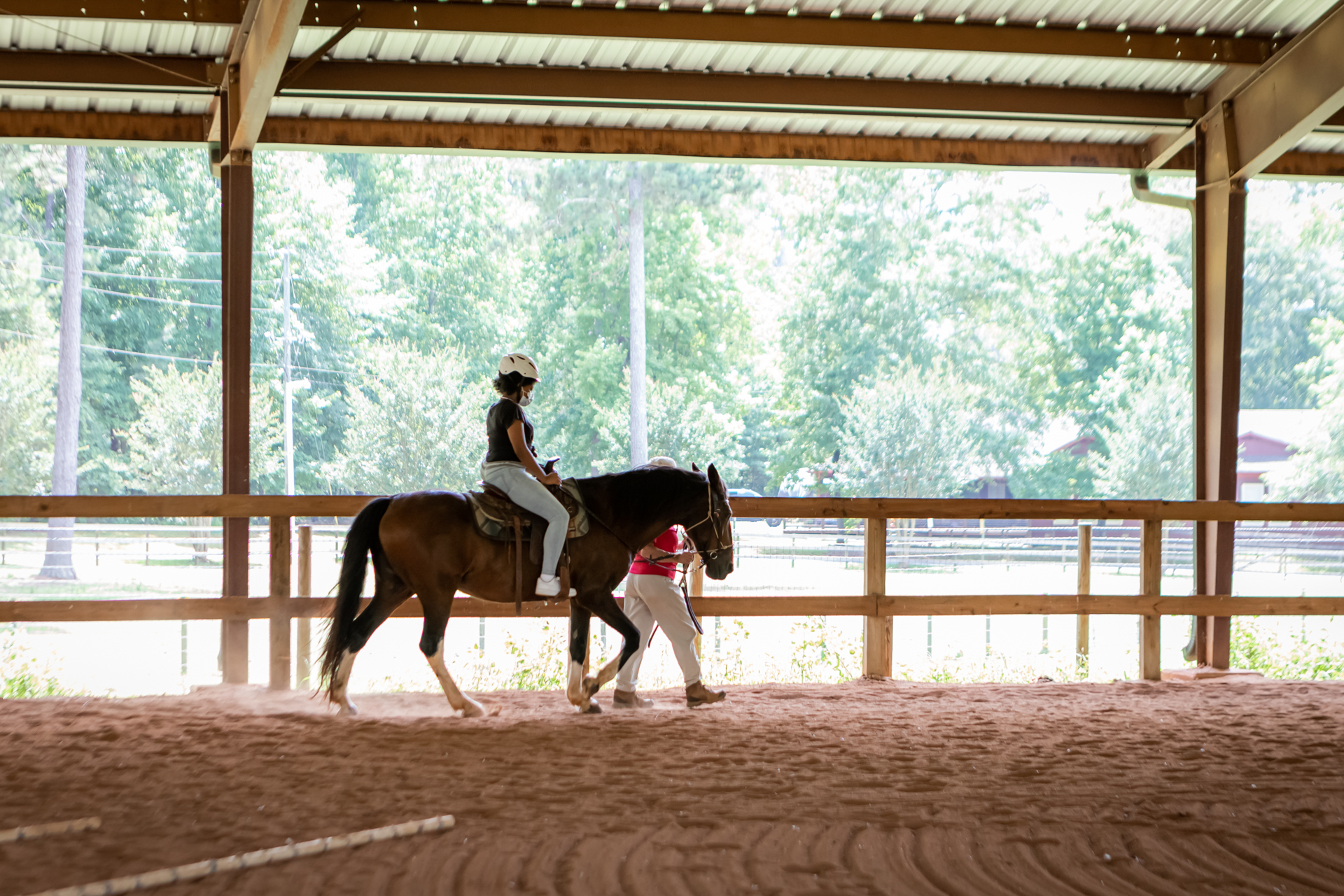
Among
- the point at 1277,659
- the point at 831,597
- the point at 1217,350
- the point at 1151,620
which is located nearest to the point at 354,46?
the point at 831,597

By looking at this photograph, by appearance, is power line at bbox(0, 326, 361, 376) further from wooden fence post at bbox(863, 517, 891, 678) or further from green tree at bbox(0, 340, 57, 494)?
wooden fence post at bbox(863, 517, 891, 678)

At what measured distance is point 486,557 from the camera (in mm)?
6176

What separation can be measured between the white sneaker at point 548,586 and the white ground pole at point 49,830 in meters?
2.67

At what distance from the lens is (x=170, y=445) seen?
2672cm

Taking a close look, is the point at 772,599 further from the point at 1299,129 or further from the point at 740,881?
the point at 1299,129

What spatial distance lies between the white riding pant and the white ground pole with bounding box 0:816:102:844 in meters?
2.78

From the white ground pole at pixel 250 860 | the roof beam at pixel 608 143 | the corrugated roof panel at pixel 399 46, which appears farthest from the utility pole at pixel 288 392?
the white ground pole at pixel 250 860

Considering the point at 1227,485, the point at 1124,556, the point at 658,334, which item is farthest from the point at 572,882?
the point at 658,334

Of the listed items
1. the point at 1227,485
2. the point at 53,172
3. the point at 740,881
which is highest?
the point at 53,172

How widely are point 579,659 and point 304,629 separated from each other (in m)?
2.40

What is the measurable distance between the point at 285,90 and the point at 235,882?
659 centimetres

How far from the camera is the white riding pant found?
6.09 metres

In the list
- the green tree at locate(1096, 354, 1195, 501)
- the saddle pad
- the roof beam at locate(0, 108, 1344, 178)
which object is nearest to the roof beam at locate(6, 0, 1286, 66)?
the roof beam at locate(0, 108, 1344, 178)

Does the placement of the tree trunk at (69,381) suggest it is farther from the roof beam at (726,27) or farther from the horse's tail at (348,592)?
the horse's tail at (348,592)
